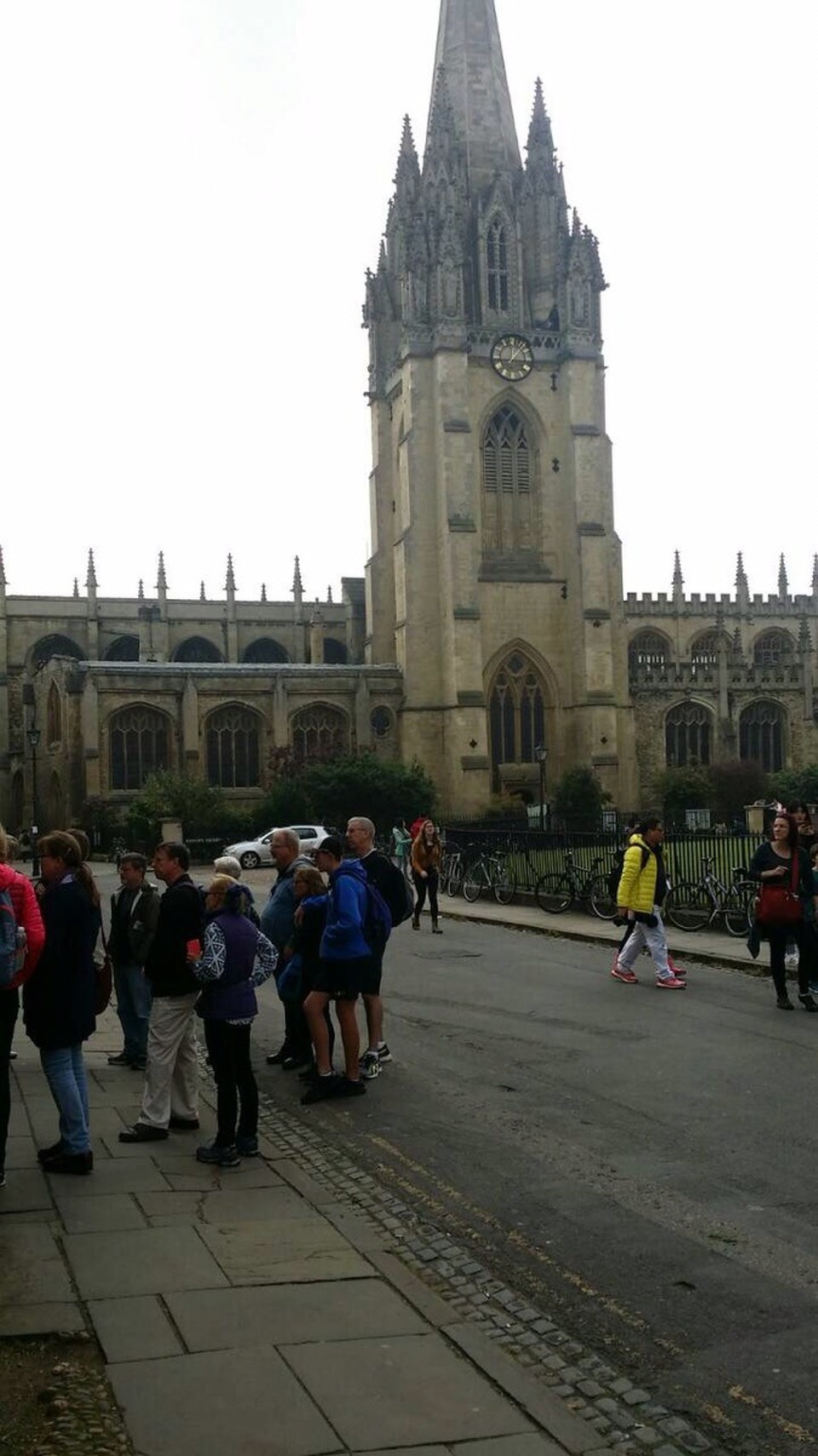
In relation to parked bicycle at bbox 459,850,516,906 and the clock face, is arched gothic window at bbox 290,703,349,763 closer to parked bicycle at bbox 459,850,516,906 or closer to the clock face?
the clock face

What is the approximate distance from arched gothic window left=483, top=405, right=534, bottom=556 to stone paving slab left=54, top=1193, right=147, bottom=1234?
50566 millimetres

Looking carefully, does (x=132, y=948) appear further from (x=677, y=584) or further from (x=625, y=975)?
(x=677, y=584)

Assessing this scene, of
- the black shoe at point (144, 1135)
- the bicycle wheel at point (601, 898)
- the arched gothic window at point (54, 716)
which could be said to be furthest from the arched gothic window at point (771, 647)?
the black shoe at point (144, 1135)

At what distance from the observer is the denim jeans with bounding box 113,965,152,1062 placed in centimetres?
1045

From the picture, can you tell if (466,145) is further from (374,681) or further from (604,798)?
(604,798)

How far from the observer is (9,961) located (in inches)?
265

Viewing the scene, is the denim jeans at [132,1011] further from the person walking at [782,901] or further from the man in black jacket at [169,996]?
the person walking at [782,901]

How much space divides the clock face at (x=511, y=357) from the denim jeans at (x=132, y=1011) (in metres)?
48.3

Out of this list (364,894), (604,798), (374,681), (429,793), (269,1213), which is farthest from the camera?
(374,681)

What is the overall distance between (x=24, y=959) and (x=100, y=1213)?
131 centimetres

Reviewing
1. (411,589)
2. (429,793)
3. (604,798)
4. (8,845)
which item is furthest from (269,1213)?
(411,589)

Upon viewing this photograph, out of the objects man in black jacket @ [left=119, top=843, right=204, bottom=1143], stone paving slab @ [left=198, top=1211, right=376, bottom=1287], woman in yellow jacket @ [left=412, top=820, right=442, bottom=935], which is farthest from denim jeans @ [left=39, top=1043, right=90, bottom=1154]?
woman in yellow jacket @ [left=412, top=820, right=442, bottom=935]

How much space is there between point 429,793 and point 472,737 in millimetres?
7013

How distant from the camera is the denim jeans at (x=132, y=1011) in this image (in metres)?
10.4
